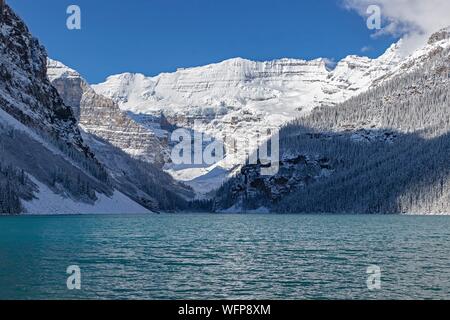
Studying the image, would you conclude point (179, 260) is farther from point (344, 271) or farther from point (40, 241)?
point (40, 241)

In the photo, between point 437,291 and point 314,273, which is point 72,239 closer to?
point 314,273

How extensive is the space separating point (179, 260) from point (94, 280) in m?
15.9

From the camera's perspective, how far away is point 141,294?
43375mm
